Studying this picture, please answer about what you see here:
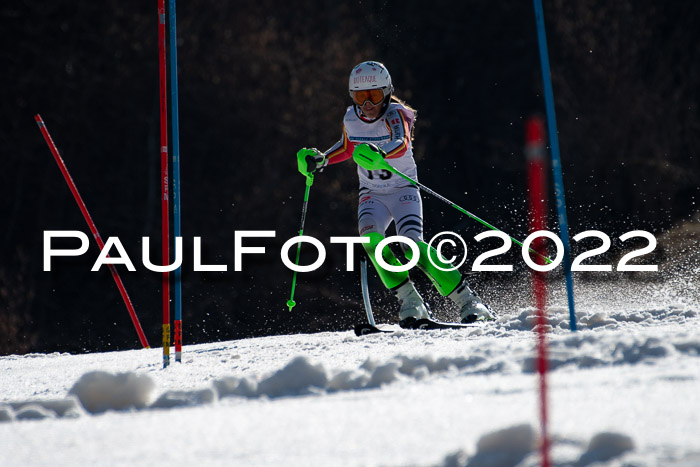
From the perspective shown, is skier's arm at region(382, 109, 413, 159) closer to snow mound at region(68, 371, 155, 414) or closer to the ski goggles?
the ski goggles

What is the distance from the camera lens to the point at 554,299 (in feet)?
28.3

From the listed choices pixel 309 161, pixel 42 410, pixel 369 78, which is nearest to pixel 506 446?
pixel 42 410

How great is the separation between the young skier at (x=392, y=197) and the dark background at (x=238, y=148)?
6.65m

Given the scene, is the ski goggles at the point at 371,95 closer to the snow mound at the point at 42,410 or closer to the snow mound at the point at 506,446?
the snow mound at the point at 42,410

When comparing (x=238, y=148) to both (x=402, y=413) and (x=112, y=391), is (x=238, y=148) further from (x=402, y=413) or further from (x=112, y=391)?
(x=402, y=413)

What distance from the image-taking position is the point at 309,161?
6781 mm

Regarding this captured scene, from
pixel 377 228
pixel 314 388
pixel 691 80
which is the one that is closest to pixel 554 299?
pixel 377 228

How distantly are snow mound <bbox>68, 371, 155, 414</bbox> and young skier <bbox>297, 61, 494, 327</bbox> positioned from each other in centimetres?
274

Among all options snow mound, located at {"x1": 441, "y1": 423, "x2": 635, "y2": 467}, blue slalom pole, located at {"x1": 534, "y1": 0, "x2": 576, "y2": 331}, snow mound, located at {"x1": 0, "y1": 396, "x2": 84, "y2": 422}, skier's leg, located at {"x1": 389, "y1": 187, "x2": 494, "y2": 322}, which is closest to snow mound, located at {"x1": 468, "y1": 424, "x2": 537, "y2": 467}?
snow mound, located at {"x1": 441, "y1": 423, "x2": 635, "y2": 467}

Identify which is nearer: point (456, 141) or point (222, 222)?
point (222, 222)

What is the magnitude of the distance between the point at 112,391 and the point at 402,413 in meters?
1.27

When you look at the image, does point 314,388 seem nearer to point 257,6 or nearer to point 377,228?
point 377,228

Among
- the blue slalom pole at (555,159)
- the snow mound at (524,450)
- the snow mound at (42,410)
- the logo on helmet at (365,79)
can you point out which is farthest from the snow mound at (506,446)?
the logo on helmet at (365,79)

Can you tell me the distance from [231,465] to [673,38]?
19296mm
